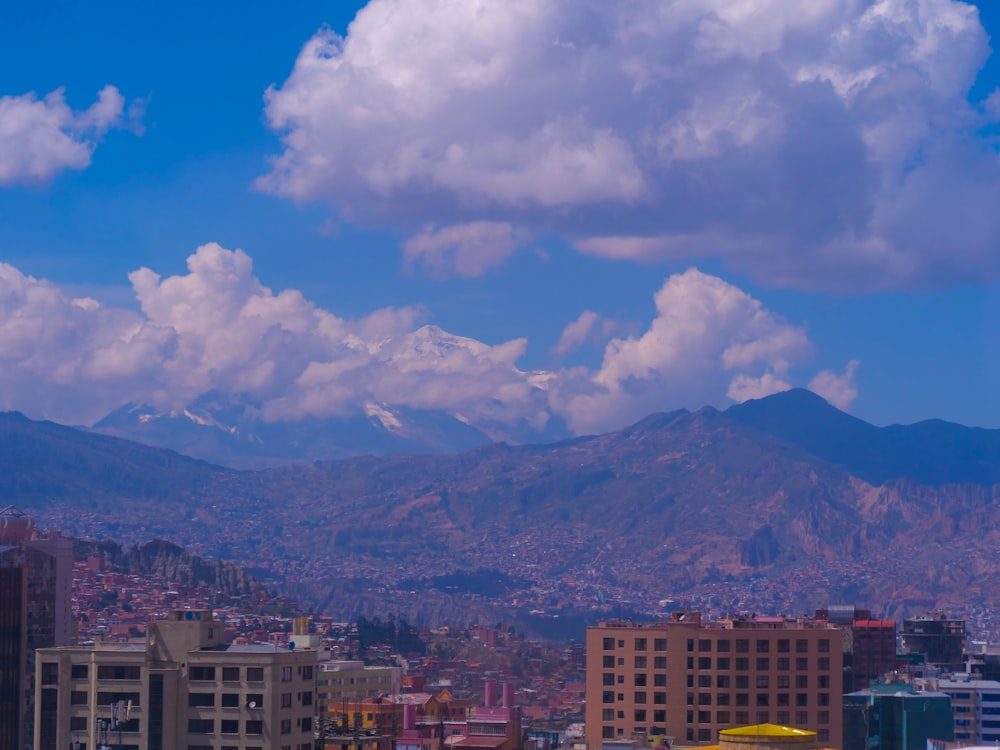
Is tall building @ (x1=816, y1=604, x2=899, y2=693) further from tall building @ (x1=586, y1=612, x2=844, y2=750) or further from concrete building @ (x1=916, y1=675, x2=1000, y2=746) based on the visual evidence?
tall building @ (x1=586, y1=612, x2=844, y2=750)

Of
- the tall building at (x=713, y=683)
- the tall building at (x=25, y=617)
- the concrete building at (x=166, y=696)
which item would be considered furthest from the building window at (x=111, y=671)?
the tall building at (x=713, y=683)

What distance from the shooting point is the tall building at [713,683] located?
3123 inches

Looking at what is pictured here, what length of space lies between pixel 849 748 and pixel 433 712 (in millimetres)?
31369

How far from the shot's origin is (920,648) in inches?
6570

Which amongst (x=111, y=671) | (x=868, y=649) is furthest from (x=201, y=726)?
(x=868, y=649)

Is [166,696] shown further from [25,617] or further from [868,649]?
[868,649]

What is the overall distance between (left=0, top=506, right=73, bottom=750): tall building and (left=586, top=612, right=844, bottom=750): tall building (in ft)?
79.9

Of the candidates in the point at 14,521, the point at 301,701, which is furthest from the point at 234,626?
the point at 301,701

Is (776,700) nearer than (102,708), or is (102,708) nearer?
(102,708)

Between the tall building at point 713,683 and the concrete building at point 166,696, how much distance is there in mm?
28067

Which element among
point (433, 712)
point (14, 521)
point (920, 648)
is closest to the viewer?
point (433, 712)

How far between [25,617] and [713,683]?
30629 millimetres

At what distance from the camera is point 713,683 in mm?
80000

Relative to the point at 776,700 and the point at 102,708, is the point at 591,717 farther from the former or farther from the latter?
the point at 102,708
